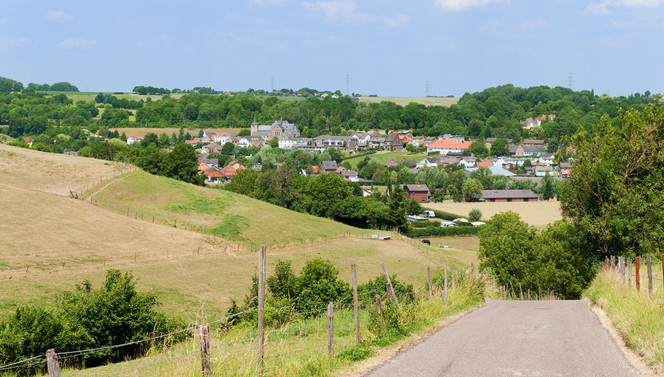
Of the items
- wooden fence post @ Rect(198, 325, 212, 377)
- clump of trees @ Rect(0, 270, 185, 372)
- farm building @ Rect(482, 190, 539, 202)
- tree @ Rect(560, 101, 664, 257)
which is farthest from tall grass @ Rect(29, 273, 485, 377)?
farm building @ Rect(482, 190, 539, 202)

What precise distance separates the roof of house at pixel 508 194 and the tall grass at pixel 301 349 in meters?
122

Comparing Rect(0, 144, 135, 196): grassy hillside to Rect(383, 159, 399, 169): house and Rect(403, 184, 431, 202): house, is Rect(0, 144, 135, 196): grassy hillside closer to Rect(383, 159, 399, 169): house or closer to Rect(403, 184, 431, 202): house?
Rect(403, 184, 431, 202): house

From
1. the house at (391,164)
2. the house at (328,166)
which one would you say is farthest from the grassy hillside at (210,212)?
the house at (391,164)

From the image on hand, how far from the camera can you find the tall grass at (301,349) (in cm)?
1199

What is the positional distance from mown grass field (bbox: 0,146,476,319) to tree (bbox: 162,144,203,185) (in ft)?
58.6

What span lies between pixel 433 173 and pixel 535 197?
26286 millimetres

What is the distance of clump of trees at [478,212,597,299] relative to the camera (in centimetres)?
4097

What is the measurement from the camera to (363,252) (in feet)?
218

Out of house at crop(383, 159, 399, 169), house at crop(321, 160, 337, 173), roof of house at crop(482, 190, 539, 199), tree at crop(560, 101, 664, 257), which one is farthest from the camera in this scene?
house at crop(321, 160, 337, 173)

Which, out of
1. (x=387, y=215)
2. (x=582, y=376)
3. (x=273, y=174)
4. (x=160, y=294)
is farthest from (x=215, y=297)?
(x=273, y=174)

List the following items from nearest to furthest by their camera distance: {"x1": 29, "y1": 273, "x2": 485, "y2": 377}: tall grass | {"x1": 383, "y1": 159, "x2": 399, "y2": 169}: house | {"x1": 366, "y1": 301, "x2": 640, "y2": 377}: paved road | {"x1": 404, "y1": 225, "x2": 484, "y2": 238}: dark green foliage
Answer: {"x1": 29, "y1": 273, "x2": 485, "y2": 377}: tall grass → {"x1": 366, "y1": 301, "x2": 640, "y2": 377}: paved road → {"x1": 404, "y1": 225, "x2": 484, "y2": 238}: dark green foliage → {"x1": 383, "y1": 159, "x2": 399, "y2": 169}: house

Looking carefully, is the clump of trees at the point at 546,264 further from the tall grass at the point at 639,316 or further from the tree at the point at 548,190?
the tree at the point at 548,190

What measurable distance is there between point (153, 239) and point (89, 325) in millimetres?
32970

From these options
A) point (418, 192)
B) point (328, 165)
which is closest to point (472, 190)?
point (418, 192)
